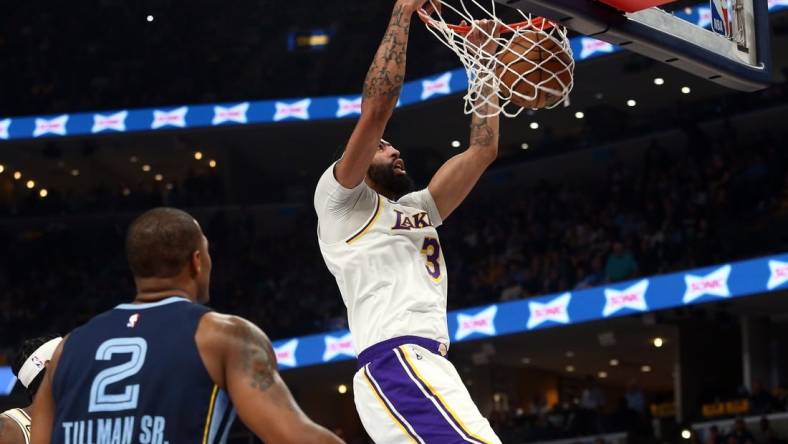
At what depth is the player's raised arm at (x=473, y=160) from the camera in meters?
4.98

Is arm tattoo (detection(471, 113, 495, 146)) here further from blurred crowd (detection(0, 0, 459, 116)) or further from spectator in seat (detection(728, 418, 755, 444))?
blurred crowd (detection(0, 0, 459, 116))

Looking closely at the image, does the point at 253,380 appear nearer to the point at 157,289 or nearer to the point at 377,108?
the point at 157,289

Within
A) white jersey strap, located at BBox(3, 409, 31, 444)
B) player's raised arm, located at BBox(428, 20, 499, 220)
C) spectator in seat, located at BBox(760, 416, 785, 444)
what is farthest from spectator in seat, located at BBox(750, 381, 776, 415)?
white jersey strap, located at BBox(3, 409, 31, 444)

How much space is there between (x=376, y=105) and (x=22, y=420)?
2.27 meters

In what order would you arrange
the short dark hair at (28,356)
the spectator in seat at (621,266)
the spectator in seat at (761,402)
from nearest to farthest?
the short dark hair at (28,356), the spectator in seat at (761,402), the spectator in seat at (621,266)

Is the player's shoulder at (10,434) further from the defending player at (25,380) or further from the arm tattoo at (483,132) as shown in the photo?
the arm tattoo at (483,132)

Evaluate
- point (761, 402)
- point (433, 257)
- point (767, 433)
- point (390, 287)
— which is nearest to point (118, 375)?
point (390, 287)

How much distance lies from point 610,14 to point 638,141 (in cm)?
1732

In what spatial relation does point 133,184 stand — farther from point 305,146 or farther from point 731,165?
point 731,165

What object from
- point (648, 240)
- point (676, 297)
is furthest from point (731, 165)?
point (676, 297)

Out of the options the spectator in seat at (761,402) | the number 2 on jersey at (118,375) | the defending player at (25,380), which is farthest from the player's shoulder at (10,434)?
the spectator in seat at (761,402)

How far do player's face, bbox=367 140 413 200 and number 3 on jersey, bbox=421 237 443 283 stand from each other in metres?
0.30

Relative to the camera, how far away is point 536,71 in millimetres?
4961

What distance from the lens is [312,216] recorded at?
23.7m
